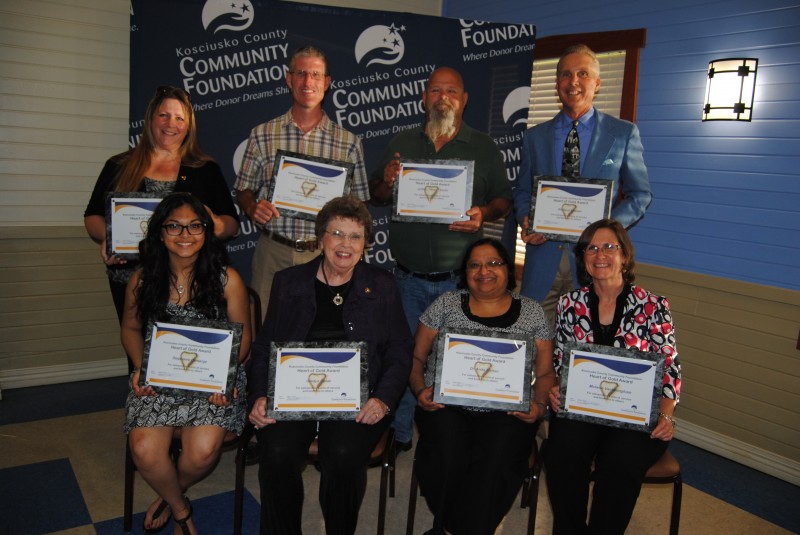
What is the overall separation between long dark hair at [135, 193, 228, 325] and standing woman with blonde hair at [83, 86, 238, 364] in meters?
0.43

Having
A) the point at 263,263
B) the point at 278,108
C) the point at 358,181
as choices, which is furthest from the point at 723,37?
the point at 263,263

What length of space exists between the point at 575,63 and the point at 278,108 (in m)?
2.07

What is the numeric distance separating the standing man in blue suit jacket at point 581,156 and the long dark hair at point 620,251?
1.46 ft

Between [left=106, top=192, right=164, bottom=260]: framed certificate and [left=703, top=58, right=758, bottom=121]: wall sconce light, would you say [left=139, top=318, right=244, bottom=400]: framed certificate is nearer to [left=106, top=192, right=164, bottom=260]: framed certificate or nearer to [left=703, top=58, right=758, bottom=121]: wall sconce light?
[left=106, top=192, right=164, bottom=260]: framed certificate

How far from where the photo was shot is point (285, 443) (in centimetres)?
266

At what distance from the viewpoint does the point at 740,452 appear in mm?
4281

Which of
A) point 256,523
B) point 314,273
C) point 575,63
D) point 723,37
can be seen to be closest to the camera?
point 314,273

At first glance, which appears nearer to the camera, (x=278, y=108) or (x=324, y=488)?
(x=324, y=488)

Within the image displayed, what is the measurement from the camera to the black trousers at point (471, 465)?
8.87ft

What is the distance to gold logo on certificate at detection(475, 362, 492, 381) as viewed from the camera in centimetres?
272

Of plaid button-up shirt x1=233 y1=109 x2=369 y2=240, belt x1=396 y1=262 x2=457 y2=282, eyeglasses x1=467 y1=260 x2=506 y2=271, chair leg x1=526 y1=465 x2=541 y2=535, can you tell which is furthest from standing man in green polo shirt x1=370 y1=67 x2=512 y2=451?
chair leg x1=526 y1=465 x2=541 y2=535

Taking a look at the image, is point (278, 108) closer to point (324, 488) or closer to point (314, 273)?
point (314, 273)

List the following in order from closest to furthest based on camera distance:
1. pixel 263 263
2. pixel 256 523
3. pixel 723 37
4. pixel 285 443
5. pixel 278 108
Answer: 1. pixel 285 443
2. pixel 256 523
3. pixel 263 263
4. pixel 723 37
5. pixel 278 108

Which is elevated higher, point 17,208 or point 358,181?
point 358,181
